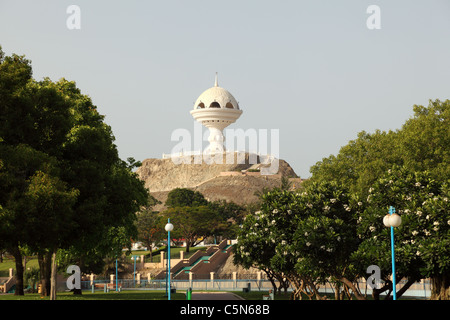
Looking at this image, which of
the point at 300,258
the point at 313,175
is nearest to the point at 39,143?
the point at 300,258

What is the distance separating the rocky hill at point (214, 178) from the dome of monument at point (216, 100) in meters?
12.9

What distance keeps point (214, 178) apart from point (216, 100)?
55.7 feet

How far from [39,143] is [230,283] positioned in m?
30.4

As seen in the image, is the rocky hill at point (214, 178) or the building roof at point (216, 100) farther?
the building roof at point (216, 100)

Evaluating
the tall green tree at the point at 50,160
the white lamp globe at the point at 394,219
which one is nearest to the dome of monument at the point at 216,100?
the tall green tree at the point at 50,160

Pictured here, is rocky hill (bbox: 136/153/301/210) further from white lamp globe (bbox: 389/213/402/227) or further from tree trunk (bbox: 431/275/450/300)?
white lamp globe (bbox: 389/213/402/227)

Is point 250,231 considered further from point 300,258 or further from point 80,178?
point 80,178

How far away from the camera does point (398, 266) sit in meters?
25.7

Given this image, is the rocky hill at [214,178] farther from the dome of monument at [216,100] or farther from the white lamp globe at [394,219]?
the white lamp globe at [394,219]

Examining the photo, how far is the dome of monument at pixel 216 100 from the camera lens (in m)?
138

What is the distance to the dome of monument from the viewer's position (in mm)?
138250

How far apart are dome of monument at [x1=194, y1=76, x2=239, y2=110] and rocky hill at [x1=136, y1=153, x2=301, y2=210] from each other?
12885 millimetres

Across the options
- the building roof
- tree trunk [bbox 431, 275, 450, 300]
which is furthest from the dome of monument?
tree trunk [bbox 431, 275, 450, 300]

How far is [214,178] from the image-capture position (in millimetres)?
138375
